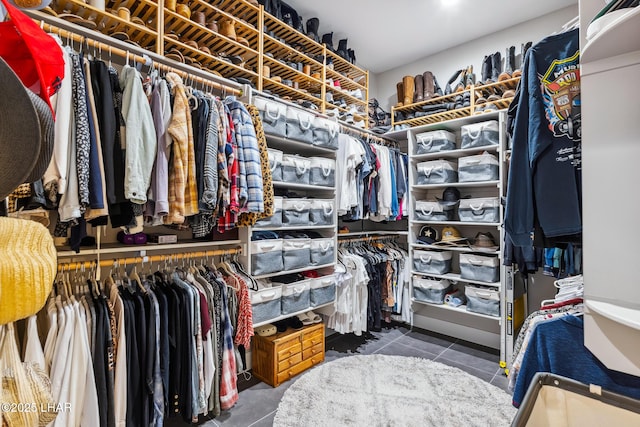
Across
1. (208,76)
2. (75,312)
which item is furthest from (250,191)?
(75,312)

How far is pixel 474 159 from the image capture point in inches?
113

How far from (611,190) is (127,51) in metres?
2.17

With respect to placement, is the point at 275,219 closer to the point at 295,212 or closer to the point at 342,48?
the point at 295,212

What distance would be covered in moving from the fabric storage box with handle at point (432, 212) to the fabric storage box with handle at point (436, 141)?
0.54 m

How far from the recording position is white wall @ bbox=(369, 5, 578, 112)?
2939 mm

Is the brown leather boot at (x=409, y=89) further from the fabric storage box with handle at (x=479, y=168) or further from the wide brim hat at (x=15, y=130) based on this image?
the wide brim hat at (x=15, y=130)

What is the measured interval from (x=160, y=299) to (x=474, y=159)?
274 cm

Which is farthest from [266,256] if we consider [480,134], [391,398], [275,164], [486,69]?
[486,69]

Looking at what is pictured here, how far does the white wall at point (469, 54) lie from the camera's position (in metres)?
2.94

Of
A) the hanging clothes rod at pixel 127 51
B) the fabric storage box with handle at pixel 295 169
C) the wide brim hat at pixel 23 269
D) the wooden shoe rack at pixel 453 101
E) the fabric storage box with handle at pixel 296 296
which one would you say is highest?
the wooden shoe rack at pixel 453 101

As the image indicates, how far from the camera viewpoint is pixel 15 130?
15.4 inches

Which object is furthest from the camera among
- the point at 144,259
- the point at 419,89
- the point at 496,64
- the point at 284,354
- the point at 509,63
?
the point at 419,89

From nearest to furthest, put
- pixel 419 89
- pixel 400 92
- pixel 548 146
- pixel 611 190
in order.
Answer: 1. pixel 611 190
2. pixel 548 146
3. pixel 419 89
4. pixel 400 92

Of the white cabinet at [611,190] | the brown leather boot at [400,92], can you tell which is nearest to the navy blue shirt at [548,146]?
the white cabinet at [611,190]
